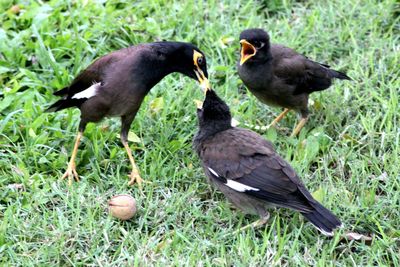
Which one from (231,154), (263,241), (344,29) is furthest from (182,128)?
(344,29)

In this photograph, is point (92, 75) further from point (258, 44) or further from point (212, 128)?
point (258, 44)

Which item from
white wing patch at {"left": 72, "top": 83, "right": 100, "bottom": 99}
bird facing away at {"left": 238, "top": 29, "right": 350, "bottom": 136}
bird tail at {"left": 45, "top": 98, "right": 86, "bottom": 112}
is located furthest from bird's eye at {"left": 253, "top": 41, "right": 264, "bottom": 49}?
bird tail at {"left": 45, "top": 98, "right": 86, "bottom": 112}

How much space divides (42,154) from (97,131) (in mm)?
505

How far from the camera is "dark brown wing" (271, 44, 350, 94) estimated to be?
20.2 ft

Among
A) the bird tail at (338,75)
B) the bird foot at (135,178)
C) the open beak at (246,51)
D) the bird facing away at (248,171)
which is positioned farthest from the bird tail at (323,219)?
the bird tail at (338,75)

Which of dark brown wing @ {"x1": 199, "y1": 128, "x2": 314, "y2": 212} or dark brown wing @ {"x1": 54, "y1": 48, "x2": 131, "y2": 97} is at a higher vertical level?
dark brown wing @ {"x1": 54, "y1": 48, "x2": 131, "y2": 97}

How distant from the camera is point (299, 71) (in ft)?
20.3

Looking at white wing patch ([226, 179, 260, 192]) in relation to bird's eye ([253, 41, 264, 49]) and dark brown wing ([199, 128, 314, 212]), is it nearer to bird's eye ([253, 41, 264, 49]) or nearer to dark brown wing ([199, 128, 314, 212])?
dark brown wing ([199, 128, 314, 212])

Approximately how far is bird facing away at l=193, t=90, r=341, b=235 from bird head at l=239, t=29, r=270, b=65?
0.74 m

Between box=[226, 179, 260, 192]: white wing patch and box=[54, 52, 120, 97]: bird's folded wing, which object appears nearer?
box=[226, 179, 260, 192]: white wing patch

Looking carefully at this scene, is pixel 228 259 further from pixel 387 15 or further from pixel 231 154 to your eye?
pixel 387 15

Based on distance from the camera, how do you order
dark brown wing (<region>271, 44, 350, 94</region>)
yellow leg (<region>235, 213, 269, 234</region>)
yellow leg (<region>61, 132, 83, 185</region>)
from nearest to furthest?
yellow leg (<region>235, 213, 269, 234</region>) → yellow leg (<region>61, 132, 83, 185</region>) → dark brown wing (<region>271, 44, 350, 94</region>)

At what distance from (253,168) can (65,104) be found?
1.67 metres

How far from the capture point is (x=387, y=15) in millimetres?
7375
